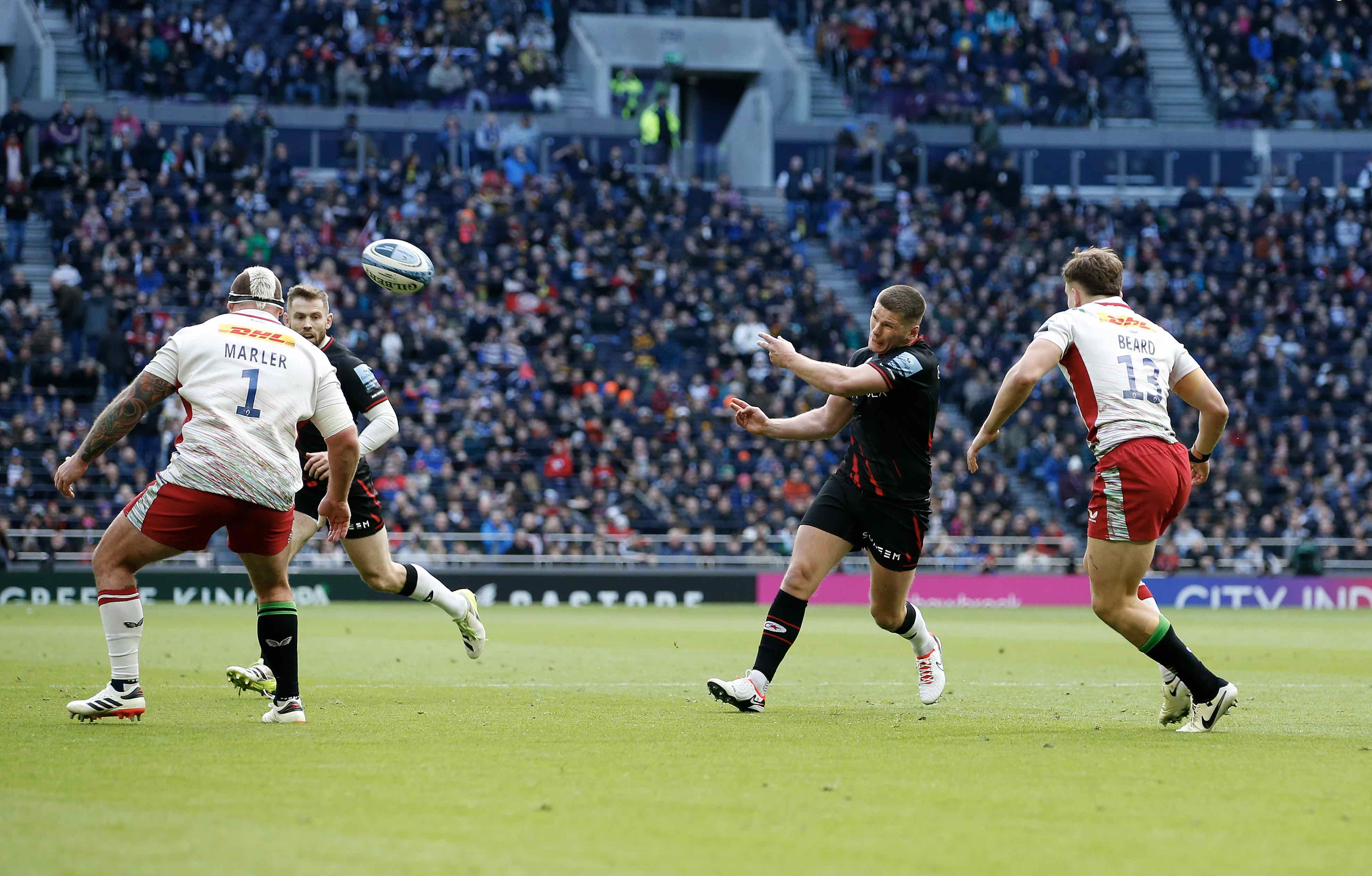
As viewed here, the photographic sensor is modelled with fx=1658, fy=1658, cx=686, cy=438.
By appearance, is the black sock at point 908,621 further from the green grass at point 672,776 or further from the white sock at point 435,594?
the white sock at point 435,594

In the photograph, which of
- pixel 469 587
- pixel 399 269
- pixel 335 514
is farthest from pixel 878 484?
pixel 469 587

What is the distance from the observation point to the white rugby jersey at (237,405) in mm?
8328

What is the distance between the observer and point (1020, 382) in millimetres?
8195

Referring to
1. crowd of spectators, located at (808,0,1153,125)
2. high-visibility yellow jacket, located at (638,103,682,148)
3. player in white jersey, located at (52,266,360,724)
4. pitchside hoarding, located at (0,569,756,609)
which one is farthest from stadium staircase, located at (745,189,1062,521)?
player in white jersey, located at (52,266,360,724)

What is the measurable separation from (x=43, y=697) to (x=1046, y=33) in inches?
1470

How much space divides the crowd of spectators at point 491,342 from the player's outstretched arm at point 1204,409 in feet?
67.9

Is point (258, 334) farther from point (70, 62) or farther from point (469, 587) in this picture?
point (70, 62)

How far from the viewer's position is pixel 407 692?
35.7ft

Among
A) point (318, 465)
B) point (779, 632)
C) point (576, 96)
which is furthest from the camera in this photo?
point (576, 96)

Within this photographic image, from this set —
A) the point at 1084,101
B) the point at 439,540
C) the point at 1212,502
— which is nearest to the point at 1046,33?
the point at 1084,101

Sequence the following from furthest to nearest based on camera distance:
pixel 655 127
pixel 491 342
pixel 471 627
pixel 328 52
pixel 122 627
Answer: pixel 655 127 → pixel 328 52 → pixel 491 342 → pixel 471 627 → pixel 122 627

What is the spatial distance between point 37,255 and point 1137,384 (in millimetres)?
30252

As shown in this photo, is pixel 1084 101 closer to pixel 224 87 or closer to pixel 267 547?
pixel 224 87

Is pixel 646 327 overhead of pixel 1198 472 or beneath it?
beneath
